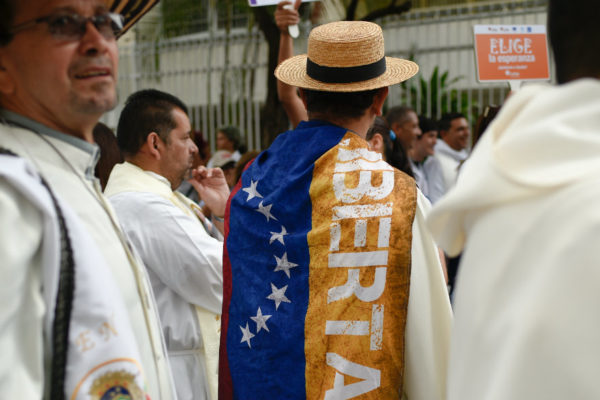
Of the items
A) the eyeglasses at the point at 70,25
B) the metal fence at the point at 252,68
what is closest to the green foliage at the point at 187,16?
the metal fence at the point at 252,68

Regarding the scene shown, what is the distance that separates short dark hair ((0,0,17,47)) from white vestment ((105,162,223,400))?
1.39m

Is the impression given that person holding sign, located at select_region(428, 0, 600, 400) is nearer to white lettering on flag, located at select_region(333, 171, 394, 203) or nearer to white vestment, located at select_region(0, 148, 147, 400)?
white vestment, located at select_region(0, 148, 147, 400)

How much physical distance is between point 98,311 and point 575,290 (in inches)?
38.4

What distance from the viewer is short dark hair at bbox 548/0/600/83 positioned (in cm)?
128

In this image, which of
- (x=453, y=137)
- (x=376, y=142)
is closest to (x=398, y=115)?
(x=453, y=137)

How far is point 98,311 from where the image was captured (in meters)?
1.54

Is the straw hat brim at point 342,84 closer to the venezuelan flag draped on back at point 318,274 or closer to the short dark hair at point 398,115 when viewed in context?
the venezuelan flag draped on back at point 318,274

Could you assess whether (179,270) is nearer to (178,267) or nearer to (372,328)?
(178,267)

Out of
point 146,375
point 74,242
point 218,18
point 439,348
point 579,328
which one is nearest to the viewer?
point 579,328

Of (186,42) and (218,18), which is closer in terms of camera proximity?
(186,42)

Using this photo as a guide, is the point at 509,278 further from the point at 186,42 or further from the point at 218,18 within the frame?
the point at 218,18

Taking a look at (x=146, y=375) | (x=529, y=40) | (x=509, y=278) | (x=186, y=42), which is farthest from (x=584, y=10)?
(x=186, y=42)

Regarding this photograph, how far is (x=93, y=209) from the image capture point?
175 centimetres

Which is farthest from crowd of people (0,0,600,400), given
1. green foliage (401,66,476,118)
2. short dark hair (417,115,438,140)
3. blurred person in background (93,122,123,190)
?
green foliage (401,66,476,118)
